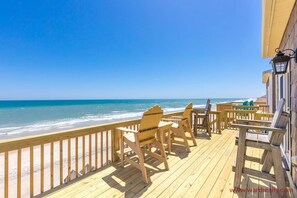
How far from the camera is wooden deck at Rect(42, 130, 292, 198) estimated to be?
2.03 m

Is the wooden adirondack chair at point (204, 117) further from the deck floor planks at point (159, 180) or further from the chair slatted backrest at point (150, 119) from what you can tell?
the chair slatted backrest at point (150, 119)

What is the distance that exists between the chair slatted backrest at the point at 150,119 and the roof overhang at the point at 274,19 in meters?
2.11

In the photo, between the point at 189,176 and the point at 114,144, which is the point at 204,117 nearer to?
the point at 189,176

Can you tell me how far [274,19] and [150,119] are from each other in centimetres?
247

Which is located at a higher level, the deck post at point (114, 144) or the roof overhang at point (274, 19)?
the roof overhang at point (274, 19)

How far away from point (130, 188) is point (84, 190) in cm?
59

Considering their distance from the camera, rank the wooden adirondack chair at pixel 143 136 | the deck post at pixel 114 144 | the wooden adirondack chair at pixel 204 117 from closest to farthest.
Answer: the wooden adirondack chair at pixel 143 136
the deck post at pixel 114 144
the wooden adirondack chair at pixel 204 117

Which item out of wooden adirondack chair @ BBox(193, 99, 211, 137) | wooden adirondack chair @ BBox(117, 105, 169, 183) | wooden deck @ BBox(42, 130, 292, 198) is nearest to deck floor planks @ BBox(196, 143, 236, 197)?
wooden deck @ BBox(42, 130, 292, 198)

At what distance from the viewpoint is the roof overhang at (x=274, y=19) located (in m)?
2.12

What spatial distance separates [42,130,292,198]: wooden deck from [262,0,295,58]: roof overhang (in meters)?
2.34

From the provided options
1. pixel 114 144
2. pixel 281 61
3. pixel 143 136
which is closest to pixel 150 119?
pixel 143 136

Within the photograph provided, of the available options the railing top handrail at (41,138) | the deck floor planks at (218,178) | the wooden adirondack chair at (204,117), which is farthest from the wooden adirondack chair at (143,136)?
the wooden adirondack chair at (204,117)

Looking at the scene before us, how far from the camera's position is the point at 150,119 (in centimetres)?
261

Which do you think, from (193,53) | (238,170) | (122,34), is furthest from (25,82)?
(238,170)
